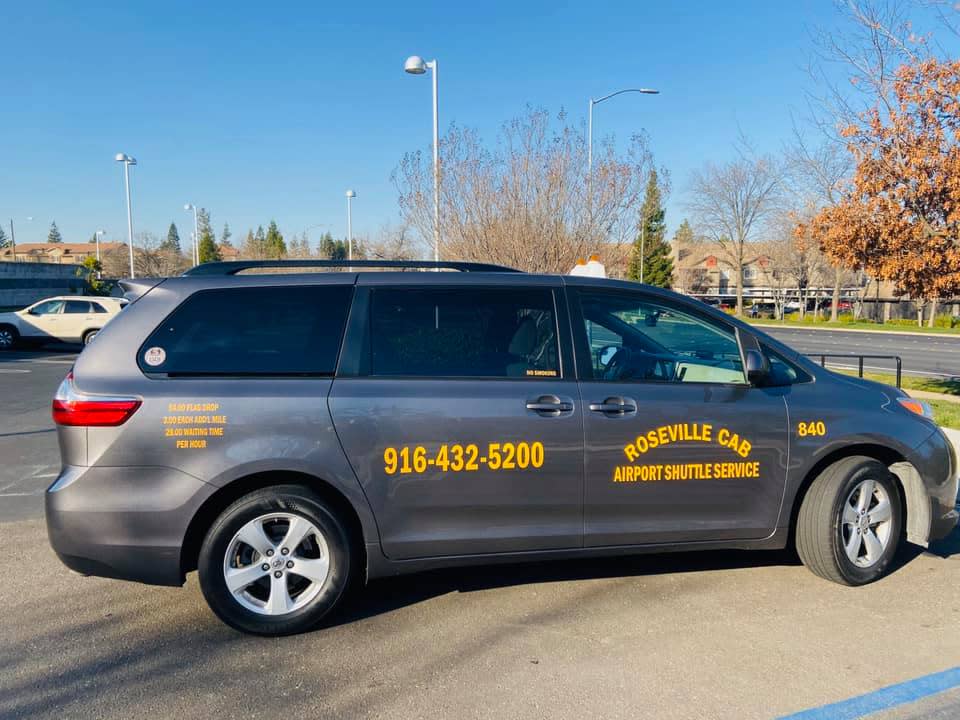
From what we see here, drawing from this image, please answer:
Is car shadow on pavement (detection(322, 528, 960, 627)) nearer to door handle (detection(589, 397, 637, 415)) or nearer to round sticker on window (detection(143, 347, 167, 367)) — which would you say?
door handle (detection(589, 397, 637, 415))

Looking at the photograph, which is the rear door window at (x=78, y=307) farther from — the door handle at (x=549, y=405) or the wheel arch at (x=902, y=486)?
the wheel arch at (x=902, y=486)

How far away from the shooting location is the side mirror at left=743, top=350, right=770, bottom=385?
4.03 m

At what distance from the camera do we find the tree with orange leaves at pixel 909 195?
361 inches

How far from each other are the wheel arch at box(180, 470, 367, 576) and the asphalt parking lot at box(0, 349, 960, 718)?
46 cm

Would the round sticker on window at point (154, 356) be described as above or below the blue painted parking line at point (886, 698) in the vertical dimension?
above

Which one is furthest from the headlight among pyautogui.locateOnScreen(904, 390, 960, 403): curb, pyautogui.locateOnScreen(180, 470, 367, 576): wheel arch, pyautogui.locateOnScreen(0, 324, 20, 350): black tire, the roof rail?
pyautogui.locateOnScreen(0, 324, 20, 350): black tire

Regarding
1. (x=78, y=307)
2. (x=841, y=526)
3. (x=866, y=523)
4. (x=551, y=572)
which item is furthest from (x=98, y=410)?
(x=78, y=307)

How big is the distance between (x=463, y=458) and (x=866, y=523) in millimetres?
2488

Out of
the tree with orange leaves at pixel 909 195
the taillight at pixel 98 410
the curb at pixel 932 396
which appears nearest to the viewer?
the taillight at pixel 98 410

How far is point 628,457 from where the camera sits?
3.89 meters

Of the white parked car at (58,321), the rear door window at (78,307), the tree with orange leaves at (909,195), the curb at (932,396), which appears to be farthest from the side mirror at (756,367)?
the rear door window at (78,307)

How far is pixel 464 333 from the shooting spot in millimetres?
3908

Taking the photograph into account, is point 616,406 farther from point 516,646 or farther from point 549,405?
point 516,646

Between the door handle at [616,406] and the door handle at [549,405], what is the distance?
0.14m
